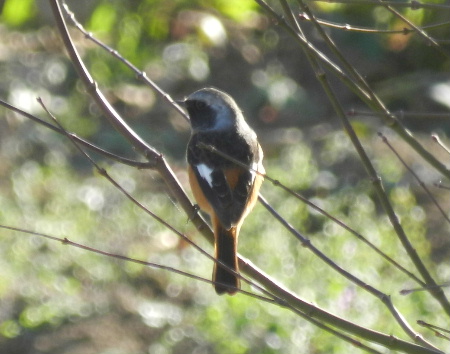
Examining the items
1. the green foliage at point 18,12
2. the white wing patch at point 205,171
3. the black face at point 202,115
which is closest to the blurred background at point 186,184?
the green foliage at point 18,12

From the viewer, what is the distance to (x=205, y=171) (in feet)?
12.7

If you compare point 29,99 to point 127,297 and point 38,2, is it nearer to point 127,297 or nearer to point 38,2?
point 38,2

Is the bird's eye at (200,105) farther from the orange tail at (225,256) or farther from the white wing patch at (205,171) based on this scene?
the orange tail at (225,256)

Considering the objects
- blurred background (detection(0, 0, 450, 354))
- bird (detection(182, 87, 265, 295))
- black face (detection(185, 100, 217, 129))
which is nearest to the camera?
bird (detection(182, 87, 265, 295))

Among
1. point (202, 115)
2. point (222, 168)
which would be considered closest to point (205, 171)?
point (222, 168)

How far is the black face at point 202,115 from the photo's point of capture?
13.6ft

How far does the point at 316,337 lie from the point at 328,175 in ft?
9.23

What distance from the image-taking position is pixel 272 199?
21.5 feet

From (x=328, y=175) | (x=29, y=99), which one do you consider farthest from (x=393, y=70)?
(x=29, y=99)

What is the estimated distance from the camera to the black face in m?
4.16

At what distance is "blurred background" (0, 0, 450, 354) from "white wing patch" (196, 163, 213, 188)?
182 millimetres

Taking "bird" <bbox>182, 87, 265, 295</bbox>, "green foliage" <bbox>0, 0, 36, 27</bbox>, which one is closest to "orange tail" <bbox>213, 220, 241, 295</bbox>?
"bird" <bbox>182, 87, 265, 295</bbox>

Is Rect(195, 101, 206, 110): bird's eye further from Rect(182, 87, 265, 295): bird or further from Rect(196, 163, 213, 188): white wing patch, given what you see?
Rect(196, 163, 213, 188): white wing patch

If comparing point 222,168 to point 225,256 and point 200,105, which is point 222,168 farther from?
point 225,256
